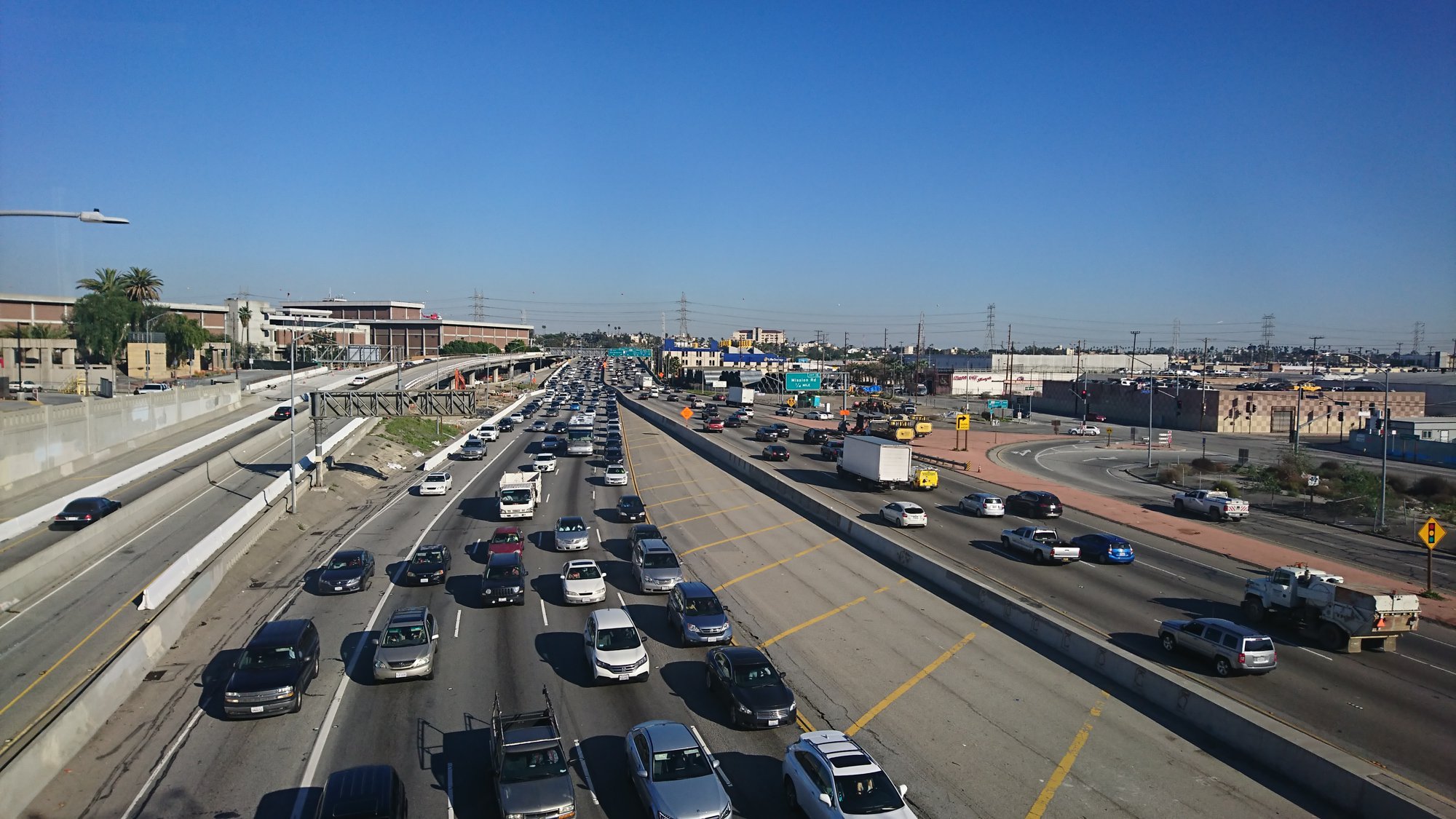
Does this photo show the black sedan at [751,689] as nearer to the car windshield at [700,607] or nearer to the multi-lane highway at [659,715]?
the multi-lane highway at [659,715]

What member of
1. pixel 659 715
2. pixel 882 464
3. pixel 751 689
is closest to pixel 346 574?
pixel 659 715

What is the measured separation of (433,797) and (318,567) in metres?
19.6

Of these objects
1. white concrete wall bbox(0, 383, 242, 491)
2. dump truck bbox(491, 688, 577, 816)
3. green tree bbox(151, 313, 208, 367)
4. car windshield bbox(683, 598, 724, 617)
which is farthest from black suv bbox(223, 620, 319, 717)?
green tree bbox(151, 313, 208, 367)

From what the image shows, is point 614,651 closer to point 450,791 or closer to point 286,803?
point 450,791

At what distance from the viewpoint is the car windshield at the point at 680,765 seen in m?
13.5

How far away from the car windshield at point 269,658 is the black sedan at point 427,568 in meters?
9.49

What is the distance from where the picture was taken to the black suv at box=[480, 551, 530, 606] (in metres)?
25.5

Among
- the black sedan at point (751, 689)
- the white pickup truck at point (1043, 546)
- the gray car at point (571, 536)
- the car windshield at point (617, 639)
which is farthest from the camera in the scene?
the gray car at point (571, 536)

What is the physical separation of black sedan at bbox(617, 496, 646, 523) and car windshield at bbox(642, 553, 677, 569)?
458 inches

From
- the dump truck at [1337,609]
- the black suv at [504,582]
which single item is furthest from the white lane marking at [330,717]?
the dump truck at [1337,609]

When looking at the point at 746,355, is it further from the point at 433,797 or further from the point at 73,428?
the point at 433,797

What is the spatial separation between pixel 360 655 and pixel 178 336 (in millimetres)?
102394

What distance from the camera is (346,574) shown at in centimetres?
2728

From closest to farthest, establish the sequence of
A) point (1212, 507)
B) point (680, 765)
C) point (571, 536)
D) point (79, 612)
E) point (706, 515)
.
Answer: point (680, 765) < point (79, 612) < point (571, 536) < point (706, 515) < point (1212, 507)
